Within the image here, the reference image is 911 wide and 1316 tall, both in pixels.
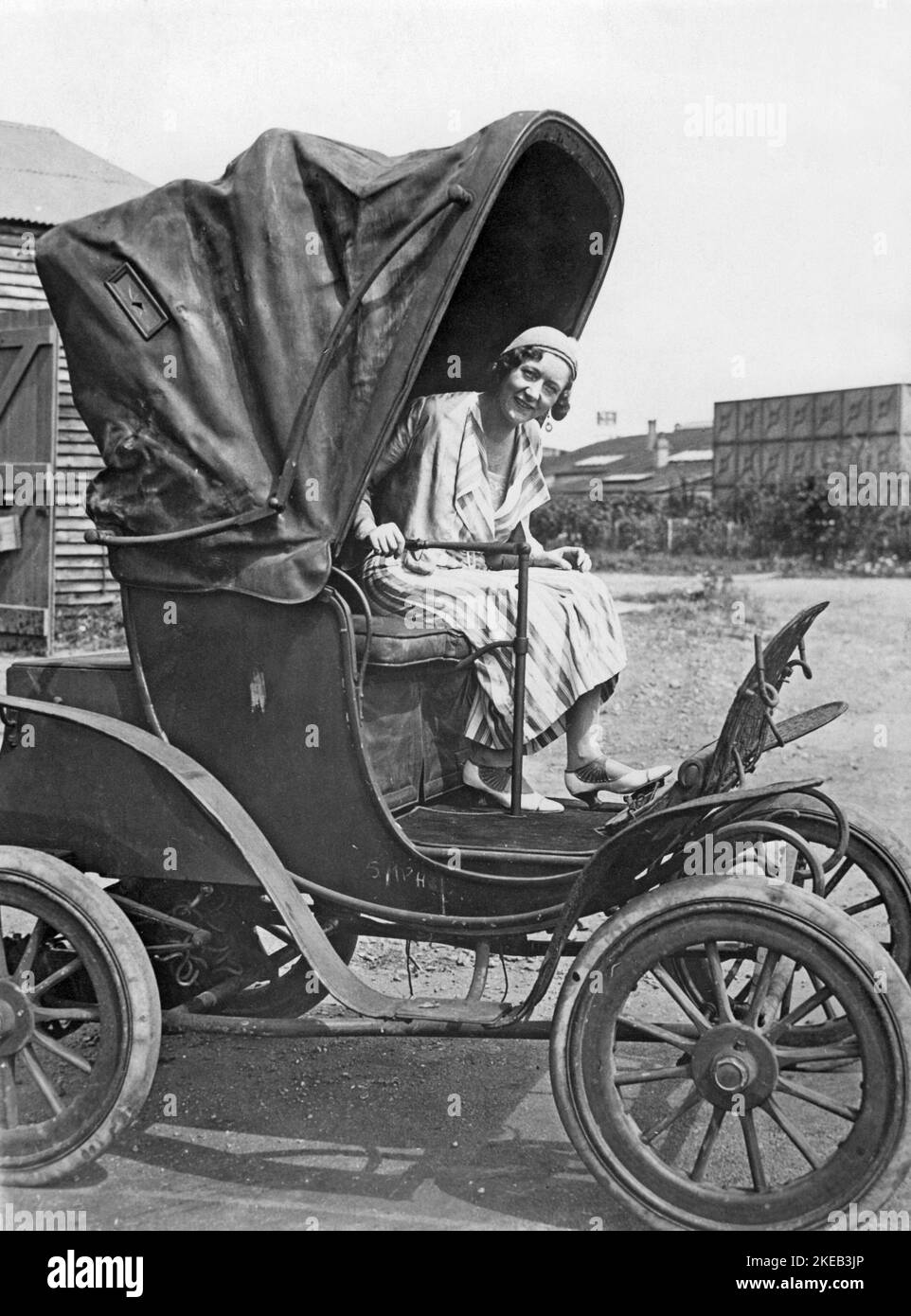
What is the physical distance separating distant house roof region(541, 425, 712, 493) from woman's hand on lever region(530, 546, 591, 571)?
20.2 m

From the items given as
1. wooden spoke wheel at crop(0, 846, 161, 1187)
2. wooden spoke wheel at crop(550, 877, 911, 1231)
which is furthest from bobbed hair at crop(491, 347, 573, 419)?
wooden spoke wheel at crop(0, 846, 161, 1187)

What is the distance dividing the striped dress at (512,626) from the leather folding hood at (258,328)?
0.53 meters

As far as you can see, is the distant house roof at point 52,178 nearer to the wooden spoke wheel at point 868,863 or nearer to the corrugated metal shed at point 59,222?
the corrugated metal shed at point 59,222

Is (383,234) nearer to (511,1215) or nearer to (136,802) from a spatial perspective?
(136,802)

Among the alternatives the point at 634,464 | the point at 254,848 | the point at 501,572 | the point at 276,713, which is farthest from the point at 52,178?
the point at 634,464

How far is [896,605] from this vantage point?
1487 cm

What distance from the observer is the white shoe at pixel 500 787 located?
392 centimetres

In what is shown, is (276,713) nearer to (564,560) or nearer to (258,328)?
(258,328)

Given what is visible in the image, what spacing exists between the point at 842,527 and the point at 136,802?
15.9 meters

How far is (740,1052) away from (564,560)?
5.50 ft

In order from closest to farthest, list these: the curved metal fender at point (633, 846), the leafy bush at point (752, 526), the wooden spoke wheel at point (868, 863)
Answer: the curved metal fender at point (633, 846) < the wooden spoke wheel at point (868, 863) < the leafy bush at point (752, 526)

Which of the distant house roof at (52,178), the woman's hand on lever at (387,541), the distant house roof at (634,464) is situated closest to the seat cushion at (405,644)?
the woman's hand on lever at (387,541)

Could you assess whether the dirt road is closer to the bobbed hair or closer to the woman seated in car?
the woman seated in car

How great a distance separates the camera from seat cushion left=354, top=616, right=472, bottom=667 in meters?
3.47
